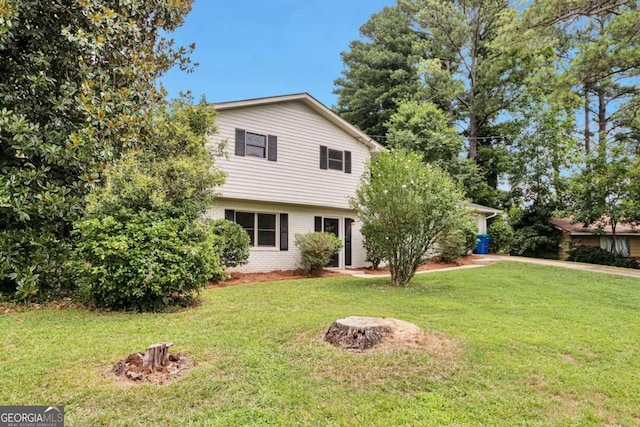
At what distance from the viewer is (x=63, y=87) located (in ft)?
22.2

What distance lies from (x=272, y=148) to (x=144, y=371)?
10.5 metres

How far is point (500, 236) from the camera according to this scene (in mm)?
22641

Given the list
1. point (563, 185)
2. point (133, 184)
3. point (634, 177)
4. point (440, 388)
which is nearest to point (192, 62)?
point (133, 184)

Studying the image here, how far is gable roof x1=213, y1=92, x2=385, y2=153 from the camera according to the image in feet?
40.5

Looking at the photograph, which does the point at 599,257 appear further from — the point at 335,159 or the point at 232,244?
the point at 232,244

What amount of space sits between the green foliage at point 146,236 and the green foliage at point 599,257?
64.7 ft

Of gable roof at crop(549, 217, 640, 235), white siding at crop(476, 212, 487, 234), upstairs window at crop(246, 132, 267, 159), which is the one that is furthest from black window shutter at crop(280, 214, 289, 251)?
gable roof at crop(549, 217, 640, 235)

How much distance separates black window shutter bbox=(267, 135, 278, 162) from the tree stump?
9.38 m

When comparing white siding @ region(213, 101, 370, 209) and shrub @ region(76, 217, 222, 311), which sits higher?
white siding @ region(213, 101, 370, 209)

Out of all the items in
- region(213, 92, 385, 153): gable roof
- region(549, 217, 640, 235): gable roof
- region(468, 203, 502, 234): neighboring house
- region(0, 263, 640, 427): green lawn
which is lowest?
region(0, 263, 640, 427): green lawn

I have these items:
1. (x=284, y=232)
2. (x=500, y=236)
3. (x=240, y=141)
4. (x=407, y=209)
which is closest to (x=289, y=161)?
(x=240, y=141)

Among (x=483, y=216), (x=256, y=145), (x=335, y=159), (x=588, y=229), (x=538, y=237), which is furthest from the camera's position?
(x=483, y=216)

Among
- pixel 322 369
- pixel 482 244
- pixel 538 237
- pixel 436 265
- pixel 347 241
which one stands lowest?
pixel 322 369

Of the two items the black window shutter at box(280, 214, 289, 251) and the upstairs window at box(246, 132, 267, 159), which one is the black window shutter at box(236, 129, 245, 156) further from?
the black window shutter at box(280, 214, 289, 251)
